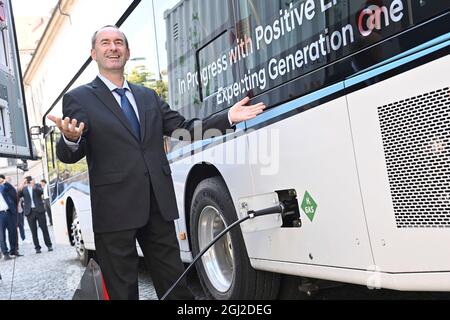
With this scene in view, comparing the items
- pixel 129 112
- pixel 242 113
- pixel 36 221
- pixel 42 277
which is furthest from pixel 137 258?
pixel 36 221

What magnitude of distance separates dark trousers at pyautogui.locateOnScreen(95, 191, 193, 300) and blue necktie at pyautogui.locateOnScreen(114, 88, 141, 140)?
15.7 inches

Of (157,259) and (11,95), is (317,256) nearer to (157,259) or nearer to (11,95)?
(157,259)

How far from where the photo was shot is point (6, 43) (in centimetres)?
283

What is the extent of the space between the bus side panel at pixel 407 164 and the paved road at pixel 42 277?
2.64 m

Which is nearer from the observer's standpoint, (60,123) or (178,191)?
(60,123)

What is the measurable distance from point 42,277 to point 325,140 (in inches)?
188

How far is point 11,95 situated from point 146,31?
2.12 m

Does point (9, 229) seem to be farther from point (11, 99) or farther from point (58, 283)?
point (58, 283)

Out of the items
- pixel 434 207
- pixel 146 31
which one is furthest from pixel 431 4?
pixel 146 31

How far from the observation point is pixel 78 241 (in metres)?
8.10

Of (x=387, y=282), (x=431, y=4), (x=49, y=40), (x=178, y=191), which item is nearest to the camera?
(x=431, y=4)

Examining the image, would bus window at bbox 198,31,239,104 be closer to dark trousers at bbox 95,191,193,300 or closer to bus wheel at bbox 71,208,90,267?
dark trousers at bbox 95,191,193,300

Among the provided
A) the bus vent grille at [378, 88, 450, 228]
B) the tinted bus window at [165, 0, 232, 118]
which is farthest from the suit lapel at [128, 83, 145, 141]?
the bus vent grille at [378, 88, 450, 228]

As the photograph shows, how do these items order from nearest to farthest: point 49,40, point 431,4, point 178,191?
point 431,4
point 178,191
point 49,40
